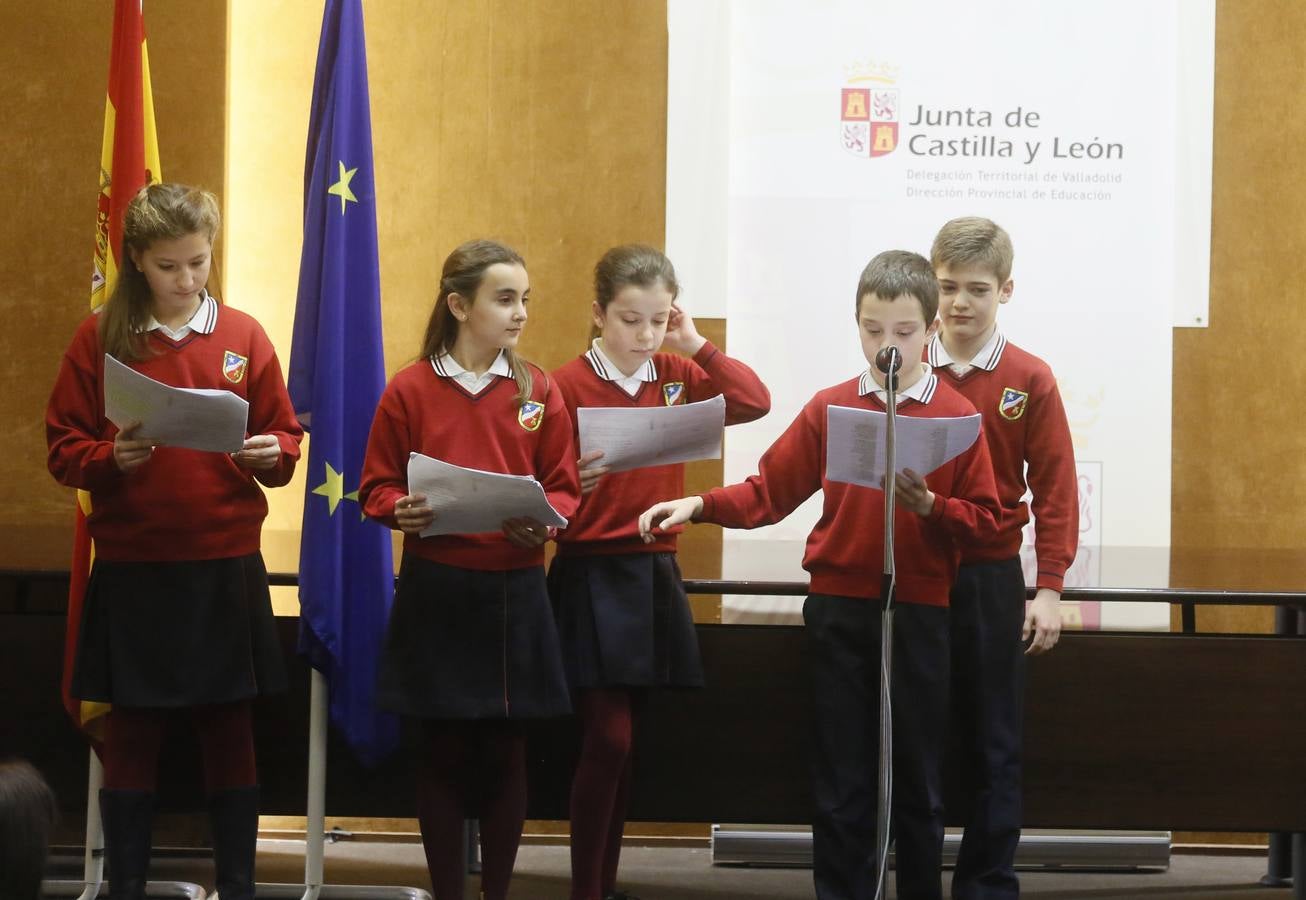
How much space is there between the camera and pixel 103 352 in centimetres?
293

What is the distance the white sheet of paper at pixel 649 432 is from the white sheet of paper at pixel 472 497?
0.87 feet

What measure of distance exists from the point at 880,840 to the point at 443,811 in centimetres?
95

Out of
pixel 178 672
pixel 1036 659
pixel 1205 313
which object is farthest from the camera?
pixel 1205 313

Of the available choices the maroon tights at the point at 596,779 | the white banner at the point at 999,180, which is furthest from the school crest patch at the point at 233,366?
the white banner at the point at 999,180

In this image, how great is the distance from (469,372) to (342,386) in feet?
1.56

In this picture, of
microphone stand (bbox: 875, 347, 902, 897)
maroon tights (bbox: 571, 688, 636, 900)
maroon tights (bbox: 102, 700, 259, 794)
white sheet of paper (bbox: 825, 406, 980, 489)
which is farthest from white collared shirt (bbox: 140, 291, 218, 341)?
microphone stand (bbox: 875, 347, 902, 897)

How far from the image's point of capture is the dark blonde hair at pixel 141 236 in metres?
2.88

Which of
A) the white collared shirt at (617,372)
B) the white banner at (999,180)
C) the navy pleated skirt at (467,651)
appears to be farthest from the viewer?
the white banner at (999,180)

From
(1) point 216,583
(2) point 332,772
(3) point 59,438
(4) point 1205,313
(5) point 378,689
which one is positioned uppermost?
(4) point 1205,313

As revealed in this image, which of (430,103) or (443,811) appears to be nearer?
(443,811)

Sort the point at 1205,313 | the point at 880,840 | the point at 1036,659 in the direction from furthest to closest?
the point at 1205,313 → the point at 1036,659 → the point at 880,840

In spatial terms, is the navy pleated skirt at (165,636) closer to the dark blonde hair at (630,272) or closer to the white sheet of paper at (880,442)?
the dark blonde hair at (630,272)

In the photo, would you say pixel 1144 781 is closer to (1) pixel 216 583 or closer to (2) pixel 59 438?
(1) pixel 216 583

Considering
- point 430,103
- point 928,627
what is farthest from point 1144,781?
point 430,103
